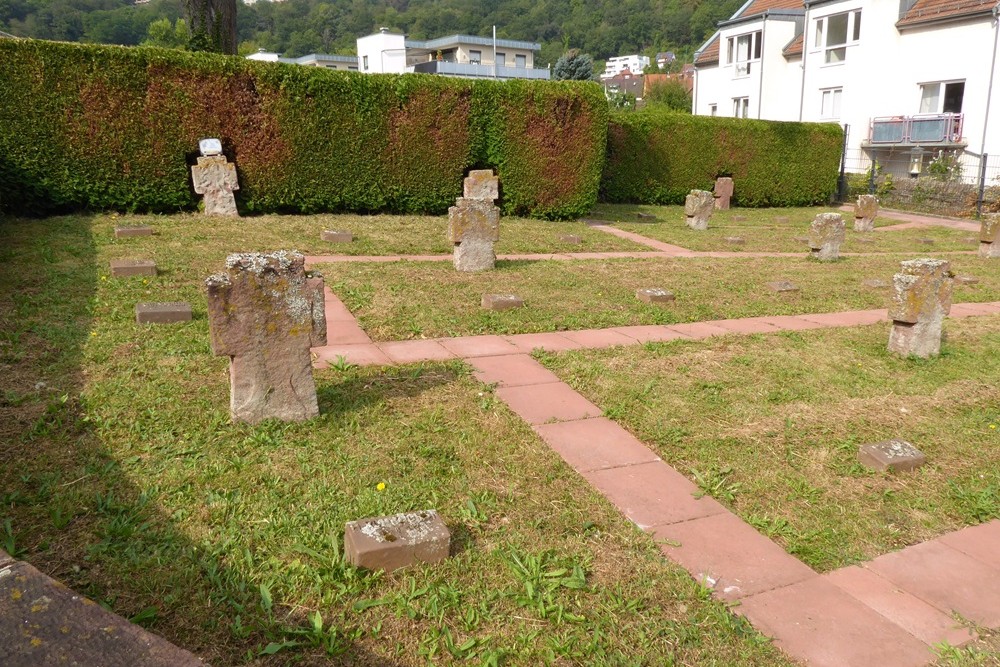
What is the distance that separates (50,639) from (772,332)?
7006 mm

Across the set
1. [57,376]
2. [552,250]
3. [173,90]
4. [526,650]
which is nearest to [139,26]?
[173,90]

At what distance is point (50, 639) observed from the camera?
151cm

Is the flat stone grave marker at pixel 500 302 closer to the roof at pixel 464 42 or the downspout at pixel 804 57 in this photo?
the downspout at pixel 804 57

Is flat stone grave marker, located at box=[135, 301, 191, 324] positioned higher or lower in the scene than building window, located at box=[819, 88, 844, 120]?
lower

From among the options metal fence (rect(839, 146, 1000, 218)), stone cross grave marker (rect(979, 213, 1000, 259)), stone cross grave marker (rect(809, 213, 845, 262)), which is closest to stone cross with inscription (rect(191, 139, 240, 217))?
stone cross grave marker (rect(809, 213, 845, 262))

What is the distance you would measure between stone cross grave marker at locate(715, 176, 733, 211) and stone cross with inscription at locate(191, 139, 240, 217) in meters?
13.0

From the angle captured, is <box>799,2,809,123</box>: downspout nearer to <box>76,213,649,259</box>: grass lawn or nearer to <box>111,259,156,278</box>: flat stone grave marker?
<box>76,213,649,259</box>: grass lawn

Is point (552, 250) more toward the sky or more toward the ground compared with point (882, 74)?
more toward the ground

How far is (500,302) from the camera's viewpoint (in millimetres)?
7590

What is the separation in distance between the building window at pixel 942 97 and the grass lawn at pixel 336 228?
55.5 ft

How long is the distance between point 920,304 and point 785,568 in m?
4.20

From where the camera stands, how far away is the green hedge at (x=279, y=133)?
11242 mm

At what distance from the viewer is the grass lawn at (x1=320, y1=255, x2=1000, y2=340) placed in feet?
23.6

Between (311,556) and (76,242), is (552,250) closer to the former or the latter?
(76,242)
